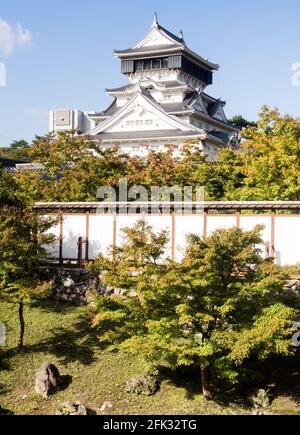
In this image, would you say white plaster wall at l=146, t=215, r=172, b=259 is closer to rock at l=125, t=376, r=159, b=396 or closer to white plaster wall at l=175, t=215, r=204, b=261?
white plaster wall at l=175, t=215, r=204, b=261

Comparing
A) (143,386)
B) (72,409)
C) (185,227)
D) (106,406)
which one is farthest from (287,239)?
(72,409)

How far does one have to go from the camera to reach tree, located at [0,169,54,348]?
15.8 meters

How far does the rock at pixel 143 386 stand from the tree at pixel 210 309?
573 mm

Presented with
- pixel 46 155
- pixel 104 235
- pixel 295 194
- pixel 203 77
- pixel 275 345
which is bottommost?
pixel 275 345

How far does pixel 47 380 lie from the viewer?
14648 millimetres

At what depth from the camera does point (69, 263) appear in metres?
20.3

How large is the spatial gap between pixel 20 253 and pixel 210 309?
561 cm

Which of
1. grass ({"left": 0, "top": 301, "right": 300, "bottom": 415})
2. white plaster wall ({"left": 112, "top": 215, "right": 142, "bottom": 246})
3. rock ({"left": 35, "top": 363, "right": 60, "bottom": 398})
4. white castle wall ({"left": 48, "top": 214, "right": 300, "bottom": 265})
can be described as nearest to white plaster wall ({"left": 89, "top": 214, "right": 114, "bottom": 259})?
white castle wall ({"left": 48, "top": 214, "right": 300, "bottom": 265})

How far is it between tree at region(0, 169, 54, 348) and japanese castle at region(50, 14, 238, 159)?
2720 cm

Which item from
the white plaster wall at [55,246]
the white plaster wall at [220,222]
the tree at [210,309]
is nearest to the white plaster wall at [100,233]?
the white plaster wall at [55,246]

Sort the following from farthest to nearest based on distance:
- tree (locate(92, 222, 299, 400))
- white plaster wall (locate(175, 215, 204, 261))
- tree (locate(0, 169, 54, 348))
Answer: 1. white plaster wall (locate(175, 215, 204, 261))
2. tree (locate(0, 169, 54, 348))
3. tree (locate(92, 222, 299, 400))
